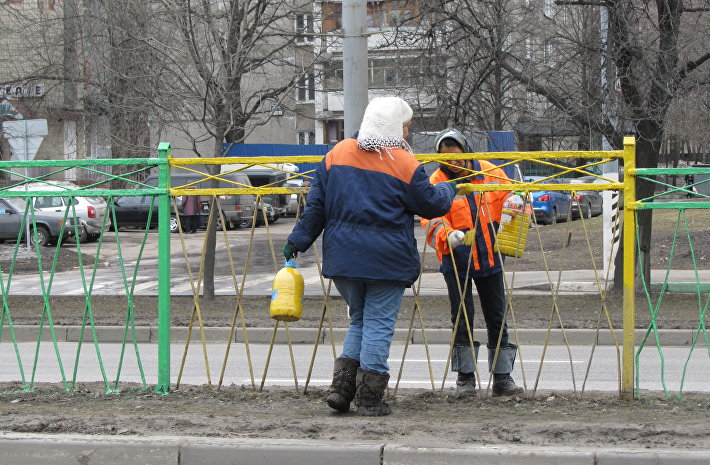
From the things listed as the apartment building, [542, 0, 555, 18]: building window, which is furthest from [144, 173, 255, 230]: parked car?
[542, 0, 555, 18]: building window

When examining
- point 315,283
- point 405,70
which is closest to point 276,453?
point 405,70

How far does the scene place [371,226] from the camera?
547cm

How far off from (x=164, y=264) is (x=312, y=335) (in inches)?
215

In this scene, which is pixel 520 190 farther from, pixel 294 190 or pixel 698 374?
pixel 698 374

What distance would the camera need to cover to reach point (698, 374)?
8.75 m


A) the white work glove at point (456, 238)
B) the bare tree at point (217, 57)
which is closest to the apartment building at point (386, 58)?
the bare tree at point (217, 57)

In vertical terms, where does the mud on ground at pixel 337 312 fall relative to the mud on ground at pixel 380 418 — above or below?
below

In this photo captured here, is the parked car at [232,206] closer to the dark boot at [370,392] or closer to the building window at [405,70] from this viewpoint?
the building window at [405,70]

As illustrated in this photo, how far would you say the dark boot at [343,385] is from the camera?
18.3 feet

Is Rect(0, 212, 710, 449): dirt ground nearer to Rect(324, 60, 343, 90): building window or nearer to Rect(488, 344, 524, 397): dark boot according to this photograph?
Rect(488, 344, 524, 397): dark boot

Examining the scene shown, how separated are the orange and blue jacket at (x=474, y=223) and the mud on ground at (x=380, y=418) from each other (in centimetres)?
92

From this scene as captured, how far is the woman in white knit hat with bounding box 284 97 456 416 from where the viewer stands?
18.0 feet

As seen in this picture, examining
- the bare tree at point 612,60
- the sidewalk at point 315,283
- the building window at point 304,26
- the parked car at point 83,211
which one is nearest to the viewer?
the bare tree at point 612,60

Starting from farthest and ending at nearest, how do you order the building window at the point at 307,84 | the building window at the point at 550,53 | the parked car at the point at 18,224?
the parked car at the point at 18,224
the building window at the point at 307,84
the building window at the point at 550,53
